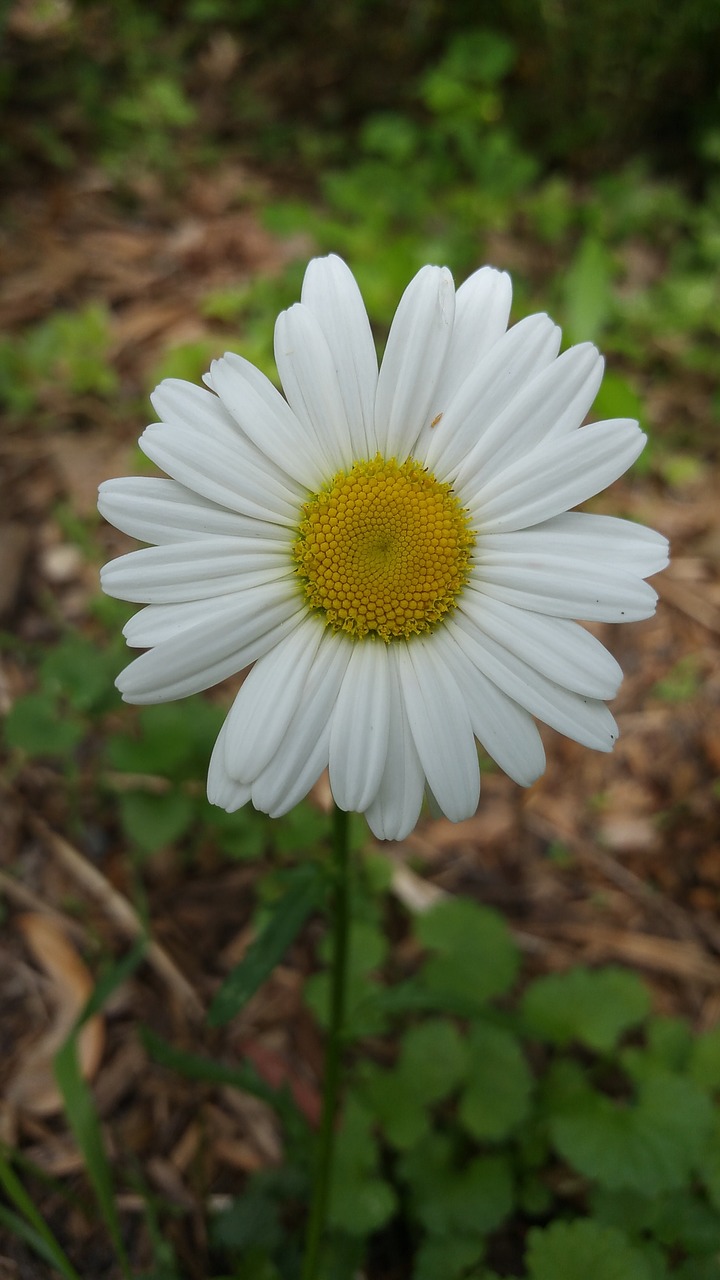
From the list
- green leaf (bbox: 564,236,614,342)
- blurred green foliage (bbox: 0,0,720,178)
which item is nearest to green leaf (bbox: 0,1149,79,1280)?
green leaf (bbox: 564,236,614,342)

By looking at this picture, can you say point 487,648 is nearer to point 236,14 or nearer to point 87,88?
point 87,88

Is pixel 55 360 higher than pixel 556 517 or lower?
higher

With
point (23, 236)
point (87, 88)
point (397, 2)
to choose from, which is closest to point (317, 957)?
point (23, 236)

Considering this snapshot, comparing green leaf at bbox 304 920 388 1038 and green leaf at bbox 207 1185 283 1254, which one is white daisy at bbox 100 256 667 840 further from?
green leaf at bbox 207 1185 283 1254

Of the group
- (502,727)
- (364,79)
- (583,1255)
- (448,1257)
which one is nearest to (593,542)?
(502,727)

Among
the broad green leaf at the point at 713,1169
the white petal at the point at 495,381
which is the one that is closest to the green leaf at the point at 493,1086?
the broad green leaf at the point at 713,1169

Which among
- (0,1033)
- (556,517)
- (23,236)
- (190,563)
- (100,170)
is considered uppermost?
(100,170)

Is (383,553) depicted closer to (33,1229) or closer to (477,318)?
(477,318)
